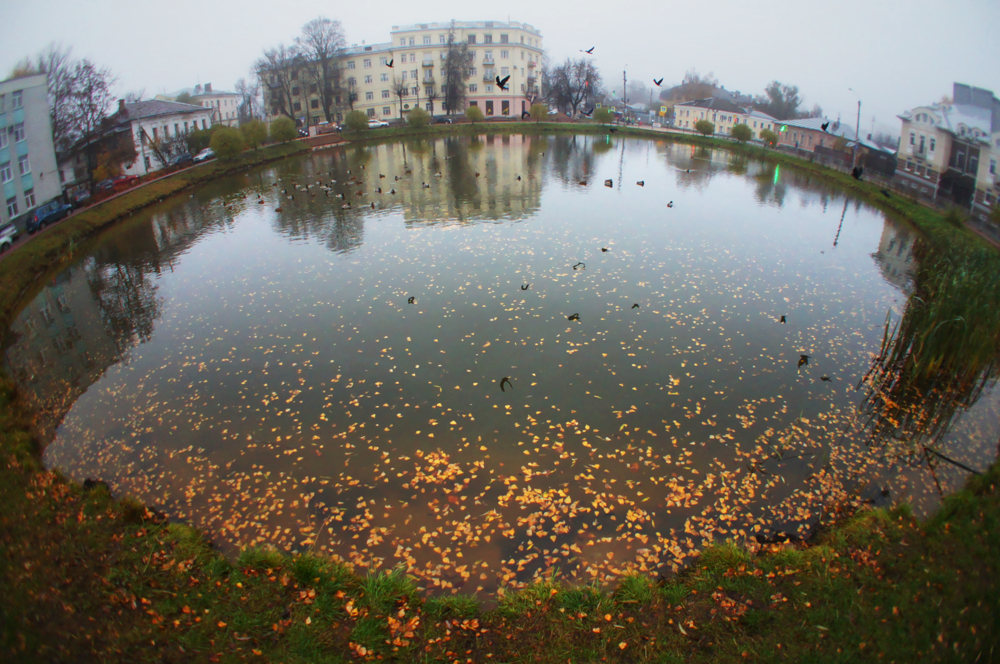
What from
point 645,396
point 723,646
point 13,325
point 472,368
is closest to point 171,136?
point 13,325

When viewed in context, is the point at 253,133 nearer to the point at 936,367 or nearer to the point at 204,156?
the point at 204,156

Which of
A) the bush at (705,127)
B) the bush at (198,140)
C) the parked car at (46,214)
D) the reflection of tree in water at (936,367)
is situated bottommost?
the reflection of tree in water at (936,367)

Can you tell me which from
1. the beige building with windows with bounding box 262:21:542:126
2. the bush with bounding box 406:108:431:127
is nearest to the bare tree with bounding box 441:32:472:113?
the beige building with windows with bounding box 262:21:542:126

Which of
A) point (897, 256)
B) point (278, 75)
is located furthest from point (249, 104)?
point (897, 256)

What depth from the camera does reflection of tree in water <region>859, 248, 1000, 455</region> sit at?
9727 mm

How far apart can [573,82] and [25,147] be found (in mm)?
80351

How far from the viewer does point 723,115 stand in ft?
258

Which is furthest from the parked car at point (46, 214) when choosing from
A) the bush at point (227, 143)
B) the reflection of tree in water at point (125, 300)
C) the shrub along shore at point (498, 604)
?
the shrub along shore at point (498, 604)

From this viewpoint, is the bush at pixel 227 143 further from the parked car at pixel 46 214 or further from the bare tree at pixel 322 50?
the bare tree at pixel 322 50

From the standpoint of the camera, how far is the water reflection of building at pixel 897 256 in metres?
17.2

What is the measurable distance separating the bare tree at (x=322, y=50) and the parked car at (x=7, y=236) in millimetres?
57750

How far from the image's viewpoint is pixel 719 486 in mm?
8094

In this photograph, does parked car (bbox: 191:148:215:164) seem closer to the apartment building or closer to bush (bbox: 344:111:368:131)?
bush (bbox: 344:111:368:131)

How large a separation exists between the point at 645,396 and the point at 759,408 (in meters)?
2.20
